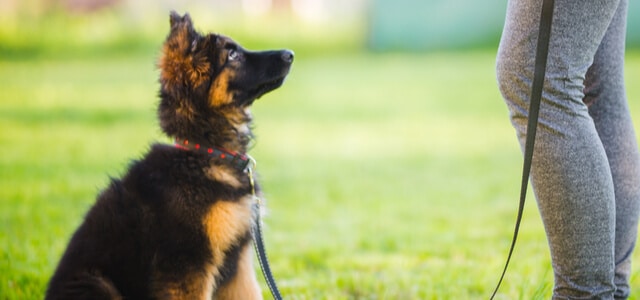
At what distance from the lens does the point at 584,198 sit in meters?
2.46

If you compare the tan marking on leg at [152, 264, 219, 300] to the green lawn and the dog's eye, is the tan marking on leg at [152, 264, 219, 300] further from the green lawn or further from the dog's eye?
the dog's eye

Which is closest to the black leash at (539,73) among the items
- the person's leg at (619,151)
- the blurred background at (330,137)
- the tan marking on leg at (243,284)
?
the person's leg at (619,151)

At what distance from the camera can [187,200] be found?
9.34 ft

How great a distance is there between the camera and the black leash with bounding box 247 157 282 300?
285cm

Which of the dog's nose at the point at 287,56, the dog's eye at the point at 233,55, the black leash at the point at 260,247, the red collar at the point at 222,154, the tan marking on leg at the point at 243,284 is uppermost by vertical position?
the dog's nose at the point at 287,56

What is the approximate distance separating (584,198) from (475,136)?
668 cm

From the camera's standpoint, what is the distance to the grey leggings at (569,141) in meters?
2.37

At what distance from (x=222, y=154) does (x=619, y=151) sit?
1.55 m

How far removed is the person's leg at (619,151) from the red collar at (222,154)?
1374 mm

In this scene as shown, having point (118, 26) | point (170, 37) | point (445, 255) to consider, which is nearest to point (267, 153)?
point (445, 255)

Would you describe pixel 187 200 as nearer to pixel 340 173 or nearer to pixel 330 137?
pixel 340 173

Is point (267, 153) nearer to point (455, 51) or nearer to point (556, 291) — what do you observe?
point (556, 291)

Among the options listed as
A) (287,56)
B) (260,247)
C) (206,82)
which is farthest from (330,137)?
(260,247)

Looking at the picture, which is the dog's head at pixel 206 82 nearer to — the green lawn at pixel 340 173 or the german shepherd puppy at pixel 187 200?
the german shepherd puppy at pixel 187 200
